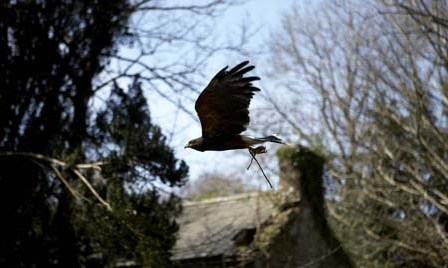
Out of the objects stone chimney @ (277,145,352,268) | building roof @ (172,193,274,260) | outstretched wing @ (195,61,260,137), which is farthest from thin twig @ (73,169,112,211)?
outstretched wing @ (195,61,260,137)

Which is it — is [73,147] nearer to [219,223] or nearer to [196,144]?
[219,223]

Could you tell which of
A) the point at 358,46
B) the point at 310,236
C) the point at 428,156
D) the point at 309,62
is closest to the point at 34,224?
the point at 310,236

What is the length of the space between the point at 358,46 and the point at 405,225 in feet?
16.9

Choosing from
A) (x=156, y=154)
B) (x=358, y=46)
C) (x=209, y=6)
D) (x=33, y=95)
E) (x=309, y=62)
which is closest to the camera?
(x=156, y=154)

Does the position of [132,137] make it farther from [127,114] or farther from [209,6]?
[209,6]

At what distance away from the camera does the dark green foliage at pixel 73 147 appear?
12.1 m

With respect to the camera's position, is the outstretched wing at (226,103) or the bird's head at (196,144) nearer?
the bird's head at (196,144)

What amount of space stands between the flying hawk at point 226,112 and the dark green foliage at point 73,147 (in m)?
7.13

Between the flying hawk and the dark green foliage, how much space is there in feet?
23.4

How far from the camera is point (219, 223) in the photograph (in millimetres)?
16016

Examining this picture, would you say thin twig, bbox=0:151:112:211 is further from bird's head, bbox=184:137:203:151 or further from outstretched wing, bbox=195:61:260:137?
bird's head, bbox=184:137:203:151

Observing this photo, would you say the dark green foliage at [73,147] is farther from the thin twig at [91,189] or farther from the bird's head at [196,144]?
the bird's head at [196,144]

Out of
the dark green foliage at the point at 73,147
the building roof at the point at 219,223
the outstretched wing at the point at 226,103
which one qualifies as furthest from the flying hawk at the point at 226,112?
the building roof at the point at 219,223

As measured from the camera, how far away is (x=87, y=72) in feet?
52.4
